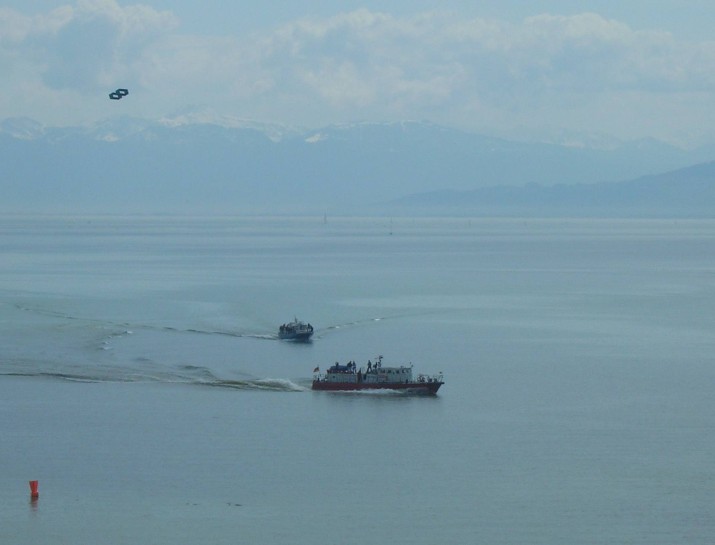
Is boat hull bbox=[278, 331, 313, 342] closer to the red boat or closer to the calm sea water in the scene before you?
the calm sea water

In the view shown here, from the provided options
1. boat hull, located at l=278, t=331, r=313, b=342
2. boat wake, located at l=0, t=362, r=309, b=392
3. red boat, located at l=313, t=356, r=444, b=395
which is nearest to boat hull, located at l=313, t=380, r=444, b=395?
red boat, located at l=313, t=356, r=444, b=395

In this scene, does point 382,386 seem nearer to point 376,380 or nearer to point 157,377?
point 376,380

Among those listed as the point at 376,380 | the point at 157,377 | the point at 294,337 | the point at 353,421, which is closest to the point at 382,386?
the point at 376,380

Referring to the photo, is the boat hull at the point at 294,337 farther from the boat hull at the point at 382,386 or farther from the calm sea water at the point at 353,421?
the boat hull at the point at 382,386

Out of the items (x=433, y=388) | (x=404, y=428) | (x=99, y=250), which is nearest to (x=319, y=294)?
(x=433, y=388)

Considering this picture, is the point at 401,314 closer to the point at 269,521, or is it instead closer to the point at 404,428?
the point at 404,428

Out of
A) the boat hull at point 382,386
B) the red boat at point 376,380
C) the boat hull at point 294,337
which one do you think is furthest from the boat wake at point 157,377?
the boat hull at point 294,337
